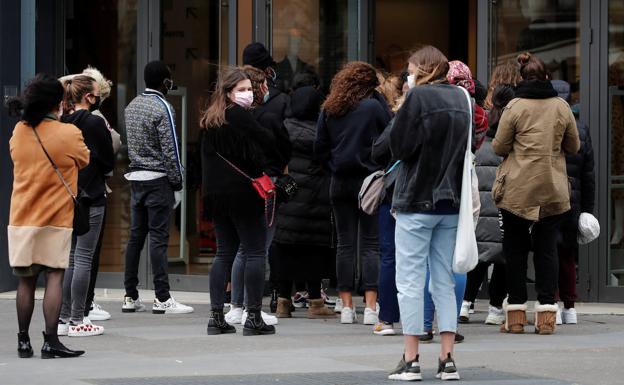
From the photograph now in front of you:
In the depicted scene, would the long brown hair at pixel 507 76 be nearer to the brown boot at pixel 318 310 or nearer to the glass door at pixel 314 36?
the brown boot at pixel 318 310

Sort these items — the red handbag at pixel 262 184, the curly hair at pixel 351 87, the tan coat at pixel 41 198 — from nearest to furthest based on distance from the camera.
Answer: the tan coat at pixel 41 198, the red handbag at pixel 262 184, the curly hair at pixel 351 87

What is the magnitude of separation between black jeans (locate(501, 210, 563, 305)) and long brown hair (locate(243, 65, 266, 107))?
1968 millimetres

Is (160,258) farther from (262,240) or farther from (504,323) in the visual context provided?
(504,323)

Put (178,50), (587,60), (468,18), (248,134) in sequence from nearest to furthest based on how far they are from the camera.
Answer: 1. (248,134)
2. (587,60)
3. (178,50)
4. (468,18)

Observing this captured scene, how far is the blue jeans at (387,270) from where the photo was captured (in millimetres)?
9977

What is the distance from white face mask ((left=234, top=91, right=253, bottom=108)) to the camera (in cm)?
980

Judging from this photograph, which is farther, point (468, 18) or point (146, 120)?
point (468, 18)

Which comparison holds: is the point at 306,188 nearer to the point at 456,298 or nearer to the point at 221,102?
the point at 221,102

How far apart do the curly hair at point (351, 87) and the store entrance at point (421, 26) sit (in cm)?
571

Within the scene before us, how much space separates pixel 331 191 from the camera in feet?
35.6

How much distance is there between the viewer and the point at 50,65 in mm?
14289

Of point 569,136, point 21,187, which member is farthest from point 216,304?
point 569,136

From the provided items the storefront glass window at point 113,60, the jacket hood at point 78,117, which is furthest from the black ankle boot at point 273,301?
the storefront glass window at point 113,60

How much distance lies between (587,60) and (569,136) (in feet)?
8.74
